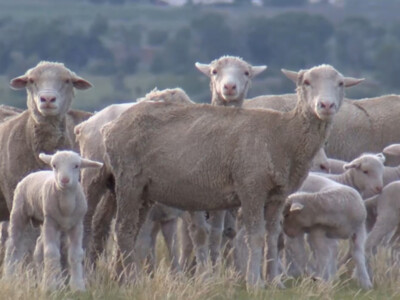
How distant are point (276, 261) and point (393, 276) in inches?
46.2

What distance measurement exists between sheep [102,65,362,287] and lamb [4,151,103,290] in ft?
1.53

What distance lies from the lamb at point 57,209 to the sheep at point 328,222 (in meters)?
1.84

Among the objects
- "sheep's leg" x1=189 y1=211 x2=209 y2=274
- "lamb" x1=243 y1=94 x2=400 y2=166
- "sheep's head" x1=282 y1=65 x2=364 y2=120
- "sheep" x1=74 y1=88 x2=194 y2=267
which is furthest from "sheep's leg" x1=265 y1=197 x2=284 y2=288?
"lamb" x1=243 y1=94 x2=400 y2=166

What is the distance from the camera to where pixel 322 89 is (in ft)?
35.9

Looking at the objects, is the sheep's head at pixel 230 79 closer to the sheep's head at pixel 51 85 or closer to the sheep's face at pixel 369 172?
the sheep's face at pixel 369 172

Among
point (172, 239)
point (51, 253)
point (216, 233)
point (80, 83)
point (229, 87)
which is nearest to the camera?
point (51, 253)

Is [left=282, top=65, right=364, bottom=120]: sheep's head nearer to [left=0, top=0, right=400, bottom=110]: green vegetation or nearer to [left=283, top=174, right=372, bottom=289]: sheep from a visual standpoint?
[left=283, top=174, right=372, bottom=289]: sheep

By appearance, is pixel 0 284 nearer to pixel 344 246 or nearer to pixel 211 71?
pixel 211 71

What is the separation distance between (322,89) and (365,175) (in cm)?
172

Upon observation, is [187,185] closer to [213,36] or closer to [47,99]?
[47,99]

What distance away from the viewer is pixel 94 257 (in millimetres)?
11844

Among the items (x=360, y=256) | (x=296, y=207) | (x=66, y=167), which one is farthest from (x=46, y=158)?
(x=360, y=256)

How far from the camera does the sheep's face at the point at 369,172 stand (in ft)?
40.5

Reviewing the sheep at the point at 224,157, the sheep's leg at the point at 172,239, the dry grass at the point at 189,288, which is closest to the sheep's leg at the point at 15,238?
the dry grass at the point at 189,288
